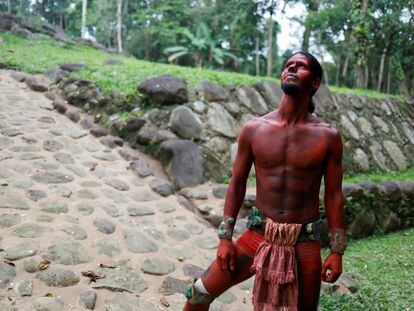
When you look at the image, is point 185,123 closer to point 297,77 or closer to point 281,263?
point 297,77

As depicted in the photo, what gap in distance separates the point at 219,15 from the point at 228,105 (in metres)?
16.3

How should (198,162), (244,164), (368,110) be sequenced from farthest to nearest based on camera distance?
(368,110), (198,162), (244,164)

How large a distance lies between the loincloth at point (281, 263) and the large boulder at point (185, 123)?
409 cm

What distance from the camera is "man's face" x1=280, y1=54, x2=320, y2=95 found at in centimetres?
212

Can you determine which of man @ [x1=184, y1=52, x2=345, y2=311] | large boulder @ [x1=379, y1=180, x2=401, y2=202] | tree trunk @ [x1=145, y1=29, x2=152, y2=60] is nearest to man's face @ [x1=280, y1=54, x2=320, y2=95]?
man @ [x1=184, y1=52, x2=345, y2=311]

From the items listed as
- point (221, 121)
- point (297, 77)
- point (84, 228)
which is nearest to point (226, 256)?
point (297, 77)

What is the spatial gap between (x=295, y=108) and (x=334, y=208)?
0.61 metres

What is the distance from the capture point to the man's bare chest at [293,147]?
2.13 m

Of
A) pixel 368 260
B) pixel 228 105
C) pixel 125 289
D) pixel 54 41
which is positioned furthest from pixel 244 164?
pixel 54 41

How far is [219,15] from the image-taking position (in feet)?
71.7

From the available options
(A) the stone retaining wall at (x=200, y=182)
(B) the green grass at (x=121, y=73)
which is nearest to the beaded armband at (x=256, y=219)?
(A) the stone retaining wall at (x=200, y=182)

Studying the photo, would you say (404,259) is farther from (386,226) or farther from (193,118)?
(193,118)

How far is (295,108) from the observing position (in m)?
2.19

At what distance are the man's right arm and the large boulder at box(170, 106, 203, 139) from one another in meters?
3.82
